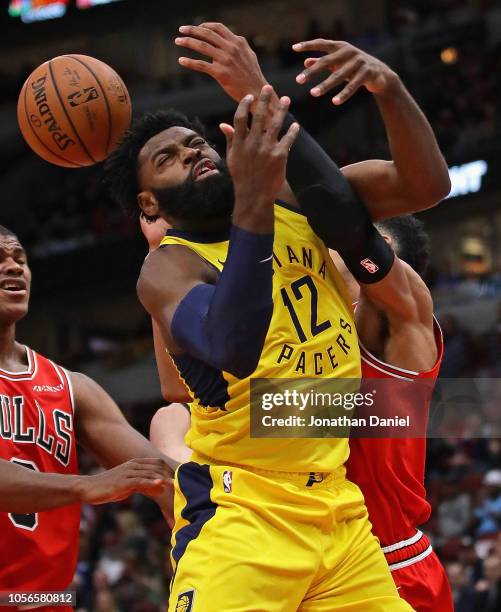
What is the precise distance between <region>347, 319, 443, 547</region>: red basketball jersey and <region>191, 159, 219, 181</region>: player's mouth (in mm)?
788

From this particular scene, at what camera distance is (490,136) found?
626 inches

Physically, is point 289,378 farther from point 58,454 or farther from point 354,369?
point 58,454

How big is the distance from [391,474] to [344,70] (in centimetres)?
141

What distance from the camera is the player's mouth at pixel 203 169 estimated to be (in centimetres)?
327

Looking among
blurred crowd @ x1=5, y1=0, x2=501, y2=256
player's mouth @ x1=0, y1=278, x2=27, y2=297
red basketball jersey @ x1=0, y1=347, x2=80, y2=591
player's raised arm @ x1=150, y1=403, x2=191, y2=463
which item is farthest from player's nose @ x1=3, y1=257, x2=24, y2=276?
blurred crowd @ x1=5, y1=0, x2=501, y2=256

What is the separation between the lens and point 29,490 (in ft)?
12.1

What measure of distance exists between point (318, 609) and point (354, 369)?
2.26 feet

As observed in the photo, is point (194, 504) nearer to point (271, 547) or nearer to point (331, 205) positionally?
point (271, 547)

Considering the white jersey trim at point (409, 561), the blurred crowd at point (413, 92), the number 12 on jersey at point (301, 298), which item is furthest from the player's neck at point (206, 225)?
the blurred crowd at point (413, 92)

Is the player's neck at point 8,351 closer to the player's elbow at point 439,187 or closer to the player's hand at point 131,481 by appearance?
the player's hand at point 131,481

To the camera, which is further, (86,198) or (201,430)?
(86,198)

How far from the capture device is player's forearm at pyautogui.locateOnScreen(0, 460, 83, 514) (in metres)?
3.64

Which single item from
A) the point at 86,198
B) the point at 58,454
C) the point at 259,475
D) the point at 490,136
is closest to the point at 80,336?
the point at 86,198

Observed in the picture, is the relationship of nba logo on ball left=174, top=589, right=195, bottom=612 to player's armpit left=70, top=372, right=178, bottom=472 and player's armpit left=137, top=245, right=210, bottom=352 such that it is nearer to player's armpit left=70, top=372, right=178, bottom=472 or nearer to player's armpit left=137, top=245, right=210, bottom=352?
player's armpit left=137, top=245, right=210, bottom=352
